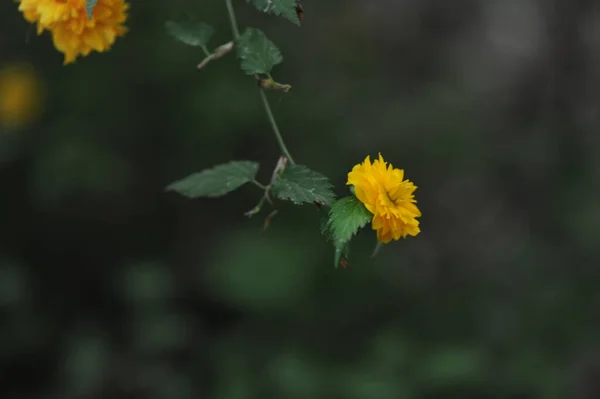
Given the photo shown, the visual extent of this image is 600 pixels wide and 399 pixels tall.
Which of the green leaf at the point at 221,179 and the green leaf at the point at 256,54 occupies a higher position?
the green leaf at the point at 256,54

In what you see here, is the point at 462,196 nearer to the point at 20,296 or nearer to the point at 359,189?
the point at 20,296

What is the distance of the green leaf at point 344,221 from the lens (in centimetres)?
82

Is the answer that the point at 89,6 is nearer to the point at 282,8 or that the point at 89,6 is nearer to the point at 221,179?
the point at 282,8

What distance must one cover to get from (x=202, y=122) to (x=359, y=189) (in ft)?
5.85

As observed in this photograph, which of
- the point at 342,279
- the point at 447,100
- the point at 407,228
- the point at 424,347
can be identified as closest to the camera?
the point at 407,228

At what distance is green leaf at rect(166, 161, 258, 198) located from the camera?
1077mm

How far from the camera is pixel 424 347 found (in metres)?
2.19

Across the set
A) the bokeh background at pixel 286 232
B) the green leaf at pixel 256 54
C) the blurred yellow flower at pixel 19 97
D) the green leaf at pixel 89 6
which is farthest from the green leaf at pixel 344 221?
the blurred yellow flower at pixel 19 97

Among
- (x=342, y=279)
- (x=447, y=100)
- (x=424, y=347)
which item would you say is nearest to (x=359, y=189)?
(x=424, y=347)

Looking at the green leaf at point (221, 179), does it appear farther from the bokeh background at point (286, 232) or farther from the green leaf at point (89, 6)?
the bokeh background at point (286, 232)

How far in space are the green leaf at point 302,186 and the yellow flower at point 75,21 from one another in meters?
0.29

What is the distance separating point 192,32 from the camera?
1.09m

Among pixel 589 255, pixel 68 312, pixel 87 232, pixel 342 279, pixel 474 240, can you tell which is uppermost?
pixel 589 255

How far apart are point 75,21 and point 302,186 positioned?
358 mm
